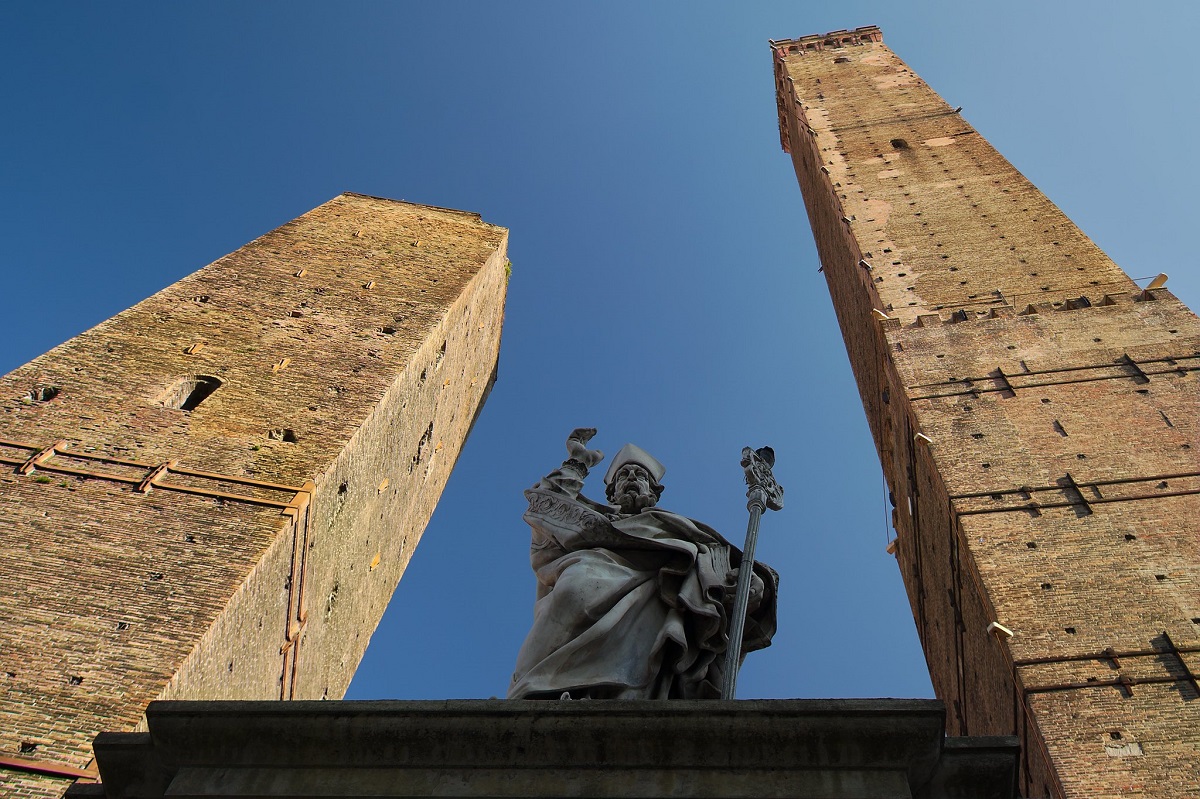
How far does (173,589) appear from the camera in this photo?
7637 mm

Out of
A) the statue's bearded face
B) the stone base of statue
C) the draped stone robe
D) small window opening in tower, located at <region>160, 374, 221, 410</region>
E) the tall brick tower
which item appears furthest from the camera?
small window opening in tower, located at <region>160, 374, 221, 410</region>

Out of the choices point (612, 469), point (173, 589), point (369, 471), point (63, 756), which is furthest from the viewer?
point (369, 471)

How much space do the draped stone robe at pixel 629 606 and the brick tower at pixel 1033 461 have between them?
13.0ft

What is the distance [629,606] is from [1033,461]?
22.4 feet

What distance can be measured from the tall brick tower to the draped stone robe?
170 inches

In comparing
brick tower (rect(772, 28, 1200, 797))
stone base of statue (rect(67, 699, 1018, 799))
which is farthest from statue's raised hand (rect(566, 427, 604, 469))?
brick tower (rect(772, 28, 1200, 797))

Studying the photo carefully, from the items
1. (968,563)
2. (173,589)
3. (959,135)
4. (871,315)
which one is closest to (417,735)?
(173,589)

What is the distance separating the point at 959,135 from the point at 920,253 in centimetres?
452

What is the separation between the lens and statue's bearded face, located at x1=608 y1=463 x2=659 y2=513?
3.41 metres

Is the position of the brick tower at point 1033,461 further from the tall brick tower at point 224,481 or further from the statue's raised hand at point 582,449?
the tall brick tower at point 224,481

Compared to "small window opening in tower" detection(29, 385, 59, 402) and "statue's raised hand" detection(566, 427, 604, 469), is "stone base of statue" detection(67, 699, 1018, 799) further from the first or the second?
"small window opening in tower" detection(29, 385, 59, 402)

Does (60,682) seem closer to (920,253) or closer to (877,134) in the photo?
(920,253)

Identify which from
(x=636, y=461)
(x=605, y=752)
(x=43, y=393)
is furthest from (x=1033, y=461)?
(x=43, y=393)

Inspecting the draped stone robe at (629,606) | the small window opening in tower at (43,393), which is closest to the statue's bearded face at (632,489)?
the draped stone robe at (629,606)
